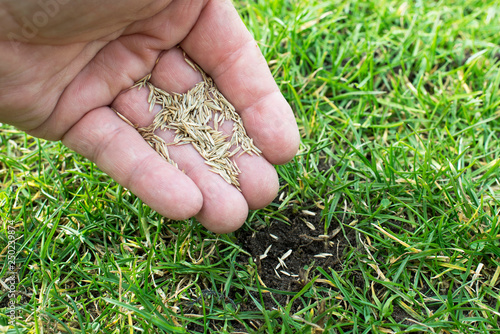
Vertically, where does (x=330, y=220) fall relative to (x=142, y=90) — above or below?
below

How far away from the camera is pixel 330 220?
2373 mm

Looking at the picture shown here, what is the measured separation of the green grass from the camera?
204cm

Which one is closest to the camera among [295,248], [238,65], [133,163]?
[133,163]

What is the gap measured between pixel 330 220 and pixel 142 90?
1279 millimetres

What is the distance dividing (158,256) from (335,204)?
3.23 ft

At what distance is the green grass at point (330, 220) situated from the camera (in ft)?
6.70

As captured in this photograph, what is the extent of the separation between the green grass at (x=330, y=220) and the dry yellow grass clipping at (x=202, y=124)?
0.34 metres

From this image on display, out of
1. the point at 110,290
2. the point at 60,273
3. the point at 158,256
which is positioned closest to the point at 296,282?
the point at 158,256

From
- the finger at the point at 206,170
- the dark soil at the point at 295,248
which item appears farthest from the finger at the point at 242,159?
the dark soil at the point at 295,248

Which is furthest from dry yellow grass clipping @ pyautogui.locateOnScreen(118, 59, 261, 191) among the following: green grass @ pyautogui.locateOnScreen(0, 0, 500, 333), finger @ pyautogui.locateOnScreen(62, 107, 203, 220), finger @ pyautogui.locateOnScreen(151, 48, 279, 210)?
green grass @ pyautogui.locateOnScreen(0, 0, 500, 333)

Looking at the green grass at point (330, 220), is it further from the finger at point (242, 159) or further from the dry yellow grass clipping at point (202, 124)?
the dry yellow grass clipping at point (202, 124)

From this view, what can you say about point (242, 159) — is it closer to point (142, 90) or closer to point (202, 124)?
point (202, 124)

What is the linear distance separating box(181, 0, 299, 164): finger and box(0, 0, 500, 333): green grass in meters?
0.36

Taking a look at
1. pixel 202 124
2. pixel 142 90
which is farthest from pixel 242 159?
pixel 142 90
